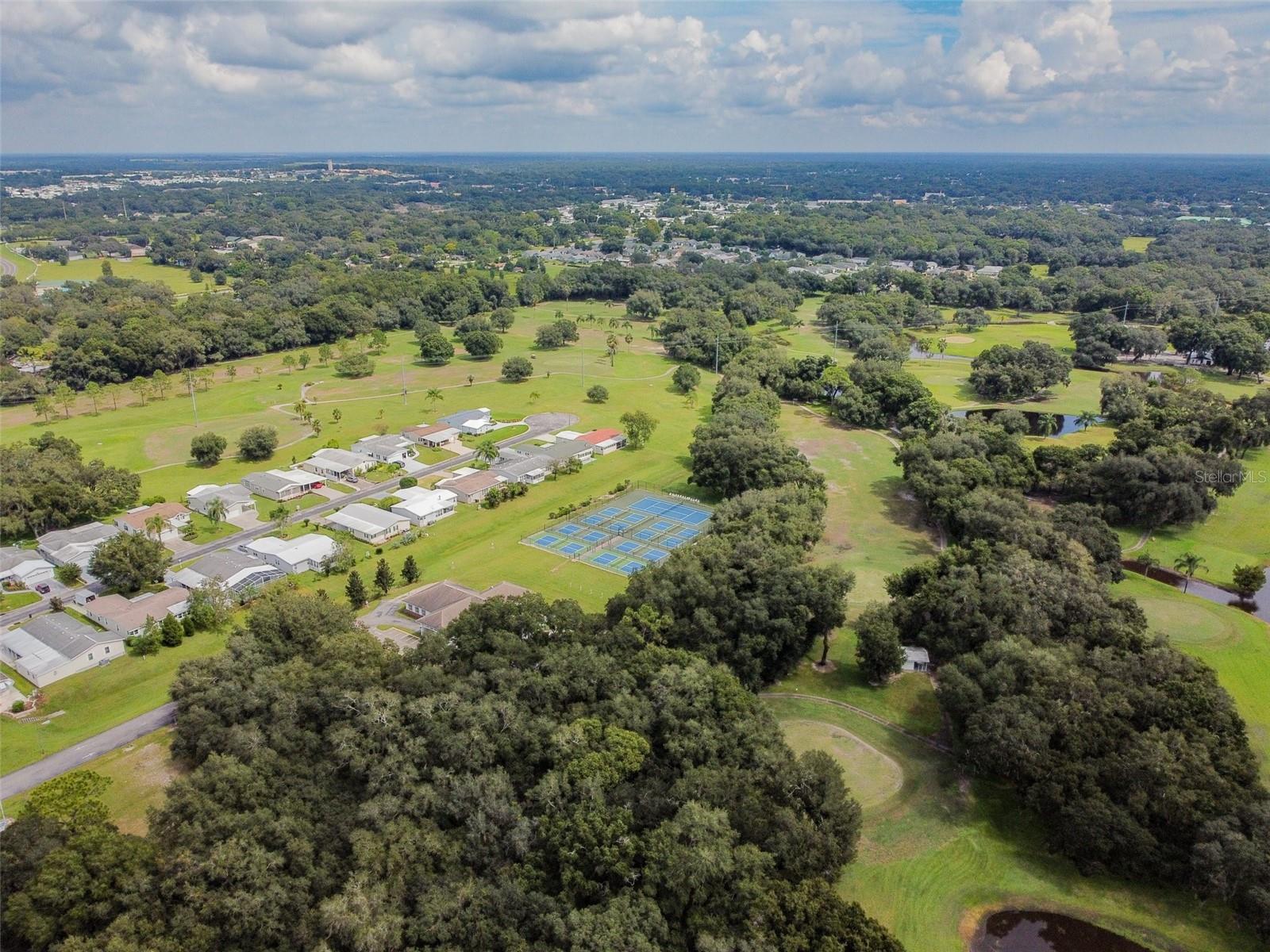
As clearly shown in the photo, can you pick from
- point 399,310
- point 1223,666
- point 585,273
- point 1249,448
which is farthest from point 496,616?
point 585,273

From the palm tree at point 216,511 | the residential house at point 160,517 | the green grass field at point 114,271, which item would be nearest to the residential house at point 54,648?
the residential house at point 160,517

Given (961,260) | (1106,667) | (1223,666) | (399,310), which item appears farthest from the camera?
(961,260)

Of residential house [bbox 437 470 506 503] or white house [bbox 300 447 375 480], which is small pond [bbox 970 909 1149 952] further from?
white house [bbox 300 447 375 480]

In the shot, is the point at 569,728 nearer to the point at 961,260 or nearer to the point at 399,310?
the point at 399,310

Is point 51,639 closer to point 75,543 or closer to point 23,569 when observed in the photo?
point 23,569

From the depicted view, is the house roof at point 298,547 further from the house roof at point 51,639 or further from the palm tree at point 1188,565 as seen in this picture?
the palm tree at point 1188,565

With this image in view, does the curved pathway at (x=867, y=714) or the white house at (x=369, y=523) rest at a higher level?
the white house at (x=369, y=523)
